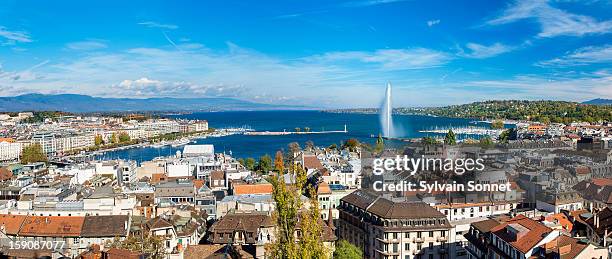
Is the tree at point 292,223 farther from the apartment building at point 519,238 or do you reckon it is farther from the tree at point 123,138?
the tree at point 123,138

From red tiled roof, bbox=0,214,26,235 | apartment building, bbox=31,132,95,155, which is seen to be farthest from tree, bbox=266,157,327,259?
apartment building, bbox=31,132,95,155

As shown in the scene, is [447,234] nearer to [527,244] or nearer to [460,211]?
[460,211]

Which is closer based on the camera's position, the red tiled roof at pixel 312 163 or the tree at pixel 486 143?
the red tiled roof at pixel 312 163

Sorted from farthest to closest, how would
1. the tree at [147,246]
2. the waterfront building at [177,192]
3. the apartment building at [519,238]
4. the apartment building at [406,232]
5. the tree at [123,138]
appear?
the tree at [123,138] → the waterfront building at [177,192] → the apartment building at [406,232] → the apartment building at [519,238] → the tree at [147,246]

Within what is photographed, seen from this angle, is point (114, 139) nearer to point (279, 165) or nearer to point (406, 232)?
point (406, 232)

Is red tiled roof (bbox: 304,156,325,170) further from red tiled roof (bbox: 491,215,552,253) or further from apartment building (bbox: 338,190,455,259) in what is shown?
red tiled roof (bbox: 491,215,552,253)

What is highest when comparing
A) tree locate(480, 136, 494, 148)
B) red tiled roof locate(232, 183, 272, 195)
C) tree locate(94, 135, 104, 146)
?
tree locate(480, 136, 494, 148)

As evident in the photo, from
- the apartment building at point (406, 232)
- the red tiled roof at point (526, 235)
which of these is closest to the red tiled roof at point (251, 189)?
the apartment building at point (406, 232)

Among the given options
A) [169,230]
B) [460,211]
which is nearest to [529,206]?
[460,211]
